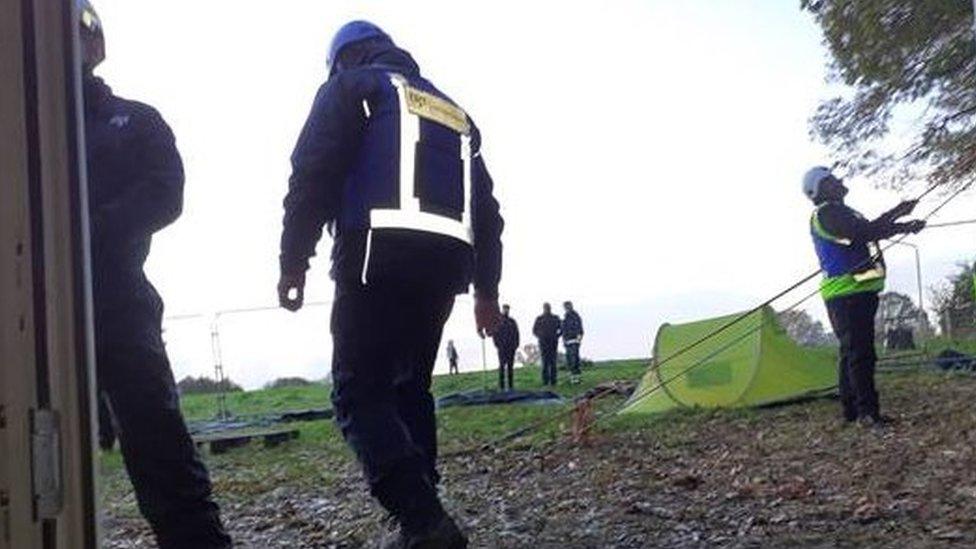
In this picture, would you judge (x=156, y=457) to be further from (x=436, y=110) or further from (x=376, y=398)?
(x=436, y=110)

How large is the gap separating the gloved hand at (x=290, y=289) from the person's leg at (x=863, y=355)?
15.8 ft

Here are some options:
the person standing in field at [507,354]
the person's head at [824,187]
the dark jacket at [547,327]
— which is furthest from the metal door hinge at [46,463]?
the dark jacket at [547,327]

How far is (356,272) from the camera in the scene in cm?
350

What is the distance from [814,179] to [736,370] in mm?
2409

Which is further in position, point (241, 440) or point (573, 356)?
point (573, 356)

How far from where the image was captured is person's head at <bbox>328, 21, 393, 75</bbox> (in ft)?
12.7

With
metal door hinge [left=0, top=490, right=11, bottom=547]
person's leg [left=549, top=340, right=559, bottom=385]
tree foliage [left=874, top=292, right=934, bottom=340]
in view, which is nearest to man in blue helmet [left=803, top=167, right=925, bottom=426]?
metal door hinge [left=0, top=490, right=11, bottom=547]

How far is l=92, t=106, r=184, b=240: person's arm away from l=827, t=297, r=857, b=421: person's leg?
538 centimetres

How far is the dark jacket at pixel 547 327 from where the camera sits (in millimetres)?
21203

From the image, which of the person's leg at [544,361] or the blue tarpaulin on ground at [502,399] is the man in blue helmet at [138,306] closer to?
the blue tarpaulin on ground at [502,399]

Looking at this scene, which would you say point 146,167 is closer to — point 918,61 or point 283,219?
point 283,219

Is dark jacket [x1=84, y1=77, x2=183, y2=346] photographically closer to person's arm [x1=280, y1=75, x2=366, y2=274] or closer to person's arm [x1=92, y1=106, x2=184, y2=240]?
person's arm [x1=92, y1=106, x2=184, y2=240]

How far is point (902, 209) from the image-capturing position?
23.8 feet

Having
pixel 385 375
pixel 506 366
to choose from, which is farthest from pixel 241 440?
pixel 506 366
